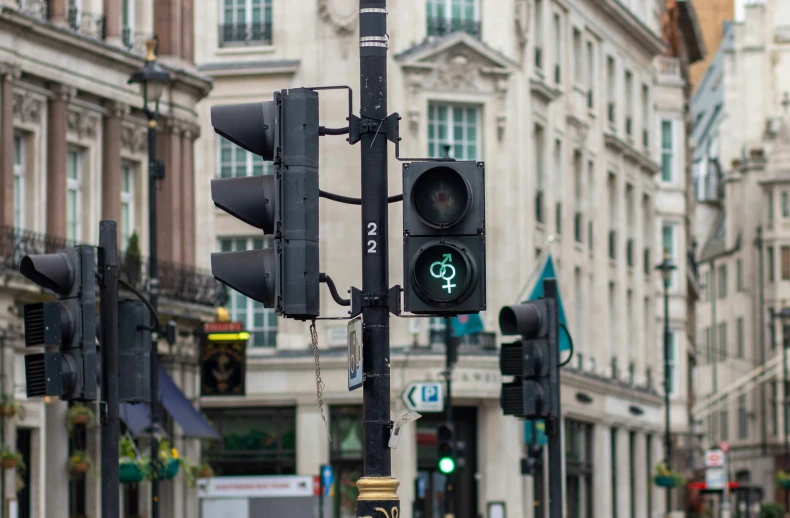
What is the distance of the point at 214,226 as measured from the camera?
6081cm

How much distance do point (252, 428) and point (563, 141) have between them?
44.6 feet

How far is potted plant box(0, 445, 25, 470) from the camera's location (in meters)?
36.5

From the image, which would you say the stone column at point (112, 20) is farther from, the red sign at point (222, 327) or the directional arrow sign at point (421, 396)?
the directional arrow sign at point (421, 396)

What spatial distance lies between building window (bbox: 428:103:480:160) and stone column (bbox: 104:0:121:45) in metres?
17.9

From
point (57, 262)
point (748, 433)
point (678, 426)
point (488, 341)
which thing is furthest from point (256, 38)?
point (748, 433)

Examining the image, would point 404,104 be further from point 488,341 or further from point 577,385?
point 577,385

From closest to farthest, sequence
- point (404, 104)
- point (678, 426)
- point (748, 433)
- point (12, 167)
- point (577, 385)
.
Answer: point (12, 167) → point (404, 104) → point (577, 385) → point (678, 426) → point (748, 433)

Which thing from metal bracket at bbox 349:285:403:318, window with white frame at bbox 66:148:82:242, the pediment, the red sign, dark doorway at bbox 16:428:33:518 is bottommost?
dark doorway at bbox 16:428:33:518

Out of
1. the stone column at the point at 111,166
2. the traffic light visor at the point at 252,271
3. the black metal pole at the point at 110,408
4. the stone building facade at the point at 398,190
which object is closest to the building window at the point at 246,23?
the stone building facade at the point at 398,190

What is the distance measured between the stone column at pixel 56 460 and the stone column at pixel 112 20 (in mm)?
7647

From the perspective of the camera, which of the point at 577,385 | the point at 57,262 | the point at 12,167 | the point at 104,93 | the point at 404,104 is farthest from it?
the point at 577,385

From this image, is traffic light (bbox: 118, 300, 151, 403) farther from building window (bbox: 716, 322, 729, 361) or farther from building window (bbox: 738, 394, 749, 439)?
building window (bbox: 716, 322, 729, 361)

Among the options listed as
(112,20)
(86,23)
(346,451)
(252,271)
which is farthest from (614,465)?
(252,271)

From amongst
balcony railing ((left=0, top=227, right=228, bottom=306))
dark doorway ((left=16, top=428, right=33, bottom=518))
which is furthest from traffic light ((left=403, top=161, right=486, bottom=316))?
dark doorway ((left=16, top=428, right=33, bottom=518))
